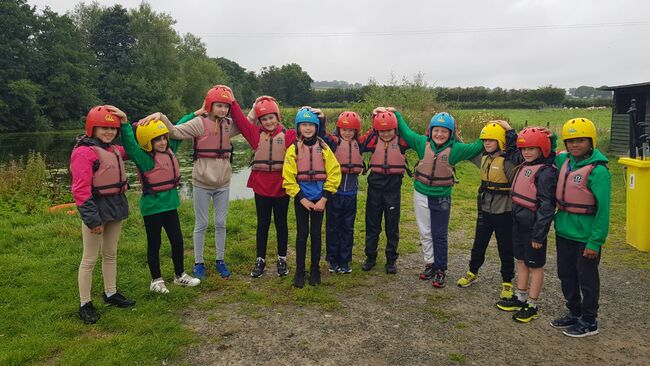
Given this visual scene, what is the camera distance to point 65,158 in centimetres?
2000

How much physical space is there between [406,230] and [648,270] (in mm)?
3302

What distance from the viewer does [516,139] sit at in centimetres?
454

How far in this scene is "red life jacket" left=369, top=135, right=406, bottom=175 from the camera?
5.12 metres

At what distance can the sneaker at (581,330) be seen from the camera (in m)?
3.82

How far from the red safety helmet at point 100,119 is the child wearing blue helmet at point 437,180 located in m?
3.23

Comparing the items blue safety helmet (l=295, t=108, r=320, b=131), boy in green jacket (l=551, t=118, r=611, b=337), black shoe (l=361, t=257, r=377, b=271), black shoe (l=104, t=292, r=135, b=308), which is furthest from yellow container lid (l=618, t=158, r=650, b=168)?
black shoe (l=104, t=292, r=135, b=308)

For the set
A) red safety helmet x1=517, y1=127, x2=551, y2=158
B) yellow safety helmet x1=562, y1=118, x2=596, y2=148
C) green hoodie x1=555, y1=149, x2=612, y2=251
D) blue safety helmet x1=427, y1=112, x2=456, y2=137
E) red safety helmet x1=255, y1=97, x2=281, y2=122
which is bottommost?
green hoodie x1=555, y1=149, x2=612, y2=251

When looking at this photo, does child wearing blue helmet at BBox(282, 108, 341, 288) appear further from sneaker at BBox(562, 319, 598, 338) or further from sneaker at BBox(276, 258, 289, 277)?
sneaker at BBox(562, 319, 598, 338)

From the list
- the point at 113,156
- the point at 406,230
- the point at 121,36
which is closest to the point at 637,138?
the point at 406,230

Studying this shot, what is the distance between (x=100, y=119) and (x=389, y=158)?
10.0ft

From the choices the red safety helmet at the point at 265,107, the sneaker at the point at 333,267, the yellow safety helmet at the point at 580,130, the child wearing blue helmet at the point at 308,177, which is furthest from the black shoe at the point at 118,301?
the yellow safety helmet at the point at 580,130

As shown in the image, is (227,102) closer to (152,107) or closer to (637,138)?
(637,138)

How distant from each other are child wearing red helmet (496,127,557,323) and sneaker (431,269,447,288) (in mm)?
748

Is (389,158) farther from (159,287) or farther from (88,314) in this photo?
(88,314)
